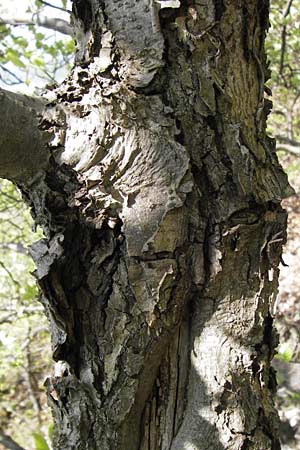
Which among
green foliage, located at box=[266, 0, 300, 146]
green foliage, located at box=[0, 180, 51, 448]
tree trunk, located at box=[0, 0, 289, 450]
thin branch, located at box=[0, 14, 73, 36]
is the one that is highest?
green foliage, located at box=[266, 0, 300, 146]

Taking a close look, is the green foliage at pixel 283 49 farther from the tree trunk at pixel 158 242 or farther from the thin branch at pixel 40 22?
the tree trunk at pixel 158 242

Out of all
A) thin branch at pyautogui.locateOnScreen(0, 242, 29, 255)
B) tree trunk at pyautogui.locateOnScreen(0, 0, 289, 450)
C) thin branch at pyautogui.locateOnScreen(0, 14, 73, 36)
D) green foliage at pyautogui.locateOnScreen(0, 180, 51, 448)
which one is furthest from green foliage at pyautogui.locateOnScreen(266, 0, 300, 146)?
tree trunk at pyautogui.locateOnScreen(0, 0, 289, 450)

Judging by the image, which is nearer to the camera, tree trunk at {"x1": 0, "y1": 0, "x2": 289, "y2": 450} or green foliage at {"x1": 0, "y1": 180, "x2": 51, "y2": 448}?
tree trunk at {"x1": 0, "y1": 0, "x2": 289, "y2": 450}

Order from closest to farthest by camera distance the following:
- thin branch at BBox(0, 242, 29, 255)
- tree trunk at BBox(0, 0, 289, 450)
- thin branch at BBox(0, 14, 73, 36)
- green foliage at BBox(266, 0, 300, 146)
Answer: tree trunk at BBox(0, 0, 289, 450), thin branch at BBox(0, 14, 73, 36), green foliage at BBox(266, 0, 300, 146), thin branch at BBox(0, 242, 29, 255)

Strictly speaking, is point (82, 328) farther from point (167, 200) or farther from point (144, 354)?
point (167, 200)

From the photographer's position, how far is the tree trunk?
120cm

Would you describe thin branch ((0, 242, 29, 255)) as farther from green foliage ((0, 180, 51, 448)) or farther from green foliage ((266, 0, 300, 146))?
green foliage ((266, 0, 300, 146))

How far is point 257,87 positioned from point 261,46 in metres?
0.11

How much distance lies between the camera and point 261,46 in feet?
4.55

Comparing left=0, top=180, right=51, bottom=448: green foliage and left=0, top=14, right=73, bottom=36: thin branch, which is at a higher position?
left=0, top=14, right=73, bottom=36: thin branch

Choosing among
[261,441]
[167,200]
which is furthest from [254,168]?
Result: [261,441]

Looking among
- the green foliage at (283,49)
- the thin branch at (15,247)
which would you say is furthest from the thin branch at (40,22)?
the thin branch at (15,247)

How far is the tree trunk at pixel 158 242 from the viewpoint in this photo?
1.20 meters

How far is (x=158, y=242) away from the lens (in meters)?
1.19
